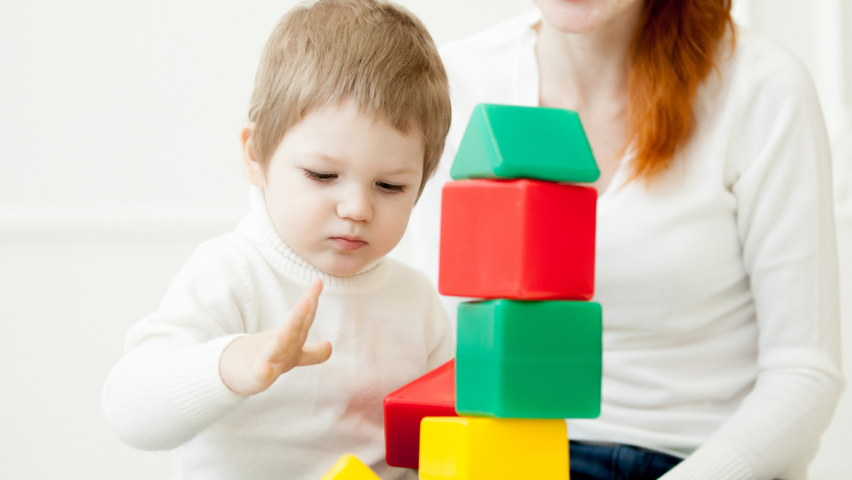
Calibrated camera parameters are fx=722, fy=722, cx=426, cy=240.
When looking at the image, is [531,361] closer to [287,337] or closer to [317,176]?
[287,337]

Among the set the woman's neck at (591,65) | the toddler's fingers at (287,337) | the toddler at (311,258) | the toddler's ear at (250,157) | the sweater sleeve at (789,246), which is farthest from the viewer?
the woman's neck at (591,65)

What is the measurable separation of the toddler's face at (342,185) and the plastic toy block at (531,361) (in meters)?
0.19

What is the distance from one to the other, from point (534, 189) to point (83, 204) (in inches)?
59.3

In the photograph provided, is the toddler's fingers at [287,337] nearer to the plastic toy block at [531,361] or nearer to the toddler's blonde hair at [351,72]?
the plastic toy block at [531,361]

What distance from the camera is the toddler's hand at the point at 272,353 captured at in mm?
594

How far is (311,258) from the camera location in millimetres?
811

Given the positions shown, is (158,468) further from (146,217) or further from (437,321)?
(437,321)

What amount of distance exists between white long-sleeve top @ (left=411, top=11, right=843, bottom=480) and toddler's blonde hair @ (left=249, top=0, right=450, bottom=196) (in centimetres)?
41

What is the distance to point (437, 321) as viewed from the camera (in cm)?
97

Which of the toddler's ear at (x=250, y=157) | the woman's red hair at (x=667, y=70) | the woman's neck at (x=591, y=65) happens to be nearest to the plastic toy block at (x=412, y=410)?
the toddler's ear at (x=250, y=157)

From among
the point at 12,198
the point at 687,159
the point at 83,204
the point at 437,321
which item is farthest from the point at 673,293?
the point at 12,198

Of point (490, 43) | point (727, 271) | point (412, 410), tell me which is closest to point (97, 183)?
point (490, 43)

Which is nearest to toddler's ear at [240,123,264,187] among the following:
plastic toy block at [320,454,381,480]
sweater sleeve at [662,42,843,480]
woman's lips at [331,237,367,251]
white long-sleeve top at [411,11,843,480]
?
woman's lips at [331,237,367,251]

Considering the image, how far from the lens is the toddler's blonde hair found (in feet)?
2.48
